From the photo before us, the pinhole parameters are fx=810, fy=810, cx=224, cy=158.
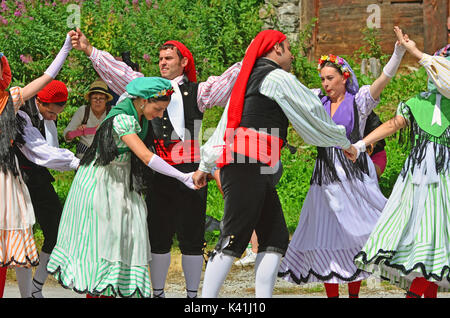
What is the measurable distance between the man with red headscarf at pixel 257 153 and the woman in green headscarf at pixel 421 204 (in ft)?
2.37

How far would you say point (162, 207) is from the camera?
5.74 meters

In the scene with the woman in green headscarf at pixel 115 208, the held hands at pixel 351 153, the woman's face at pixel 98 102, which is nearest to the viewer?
the woman in green headscarf at pixel 115 208

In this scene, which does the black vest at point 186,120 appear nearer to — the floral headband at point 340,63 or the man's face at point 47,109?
the man's face at point 47,109

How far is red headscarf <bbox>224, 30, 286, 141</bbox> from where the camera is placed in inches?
193

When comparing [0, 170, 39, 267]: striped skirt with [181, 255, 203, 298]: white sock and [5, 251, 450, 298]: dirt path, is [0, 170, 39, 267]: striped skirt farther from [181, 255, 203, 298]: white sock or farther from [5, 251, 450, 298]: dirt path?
[5, 251, 450, 298]: dirt path

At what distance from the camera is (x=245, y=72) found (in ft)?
16.2

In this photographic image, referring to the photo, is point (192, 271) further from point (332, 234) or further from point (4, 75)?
point (4, 75)

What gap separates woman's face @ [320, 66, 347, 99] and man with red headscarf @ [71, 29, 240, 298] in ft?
2.50

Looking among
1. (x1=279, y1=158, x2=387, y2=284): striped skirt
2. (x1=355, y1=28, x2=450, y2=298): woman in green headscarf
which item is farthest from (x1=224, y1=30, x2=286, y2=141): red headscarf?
(x1=279, y1=158, x2=387, y2=284): striped skirt

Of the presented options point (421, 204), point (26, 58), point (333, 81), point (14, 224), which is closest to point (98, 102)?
point (14, 224)

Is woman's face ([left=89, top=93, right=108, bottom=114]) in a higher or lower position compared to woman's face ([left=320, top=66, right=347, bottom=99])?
lower

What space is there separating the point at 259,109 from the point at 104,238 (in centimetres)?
125

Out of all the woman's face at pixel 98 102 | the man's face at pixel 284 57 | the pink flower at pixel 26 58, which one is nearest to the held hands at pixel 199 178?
the man's face at pixel 284 57

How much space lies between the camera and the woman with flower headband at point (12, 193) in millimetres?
5254
